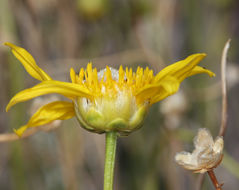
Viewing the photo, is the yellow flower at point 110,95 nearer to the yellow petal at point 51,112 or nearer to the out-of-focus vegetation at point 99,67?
the yellow petal at point 51,112

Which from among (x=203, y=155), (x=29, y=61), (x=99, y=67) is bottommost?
(x=203, y=155)

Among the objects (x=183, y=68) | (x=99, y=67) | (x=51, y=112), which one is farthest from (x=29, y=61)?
(x=99, y=67)

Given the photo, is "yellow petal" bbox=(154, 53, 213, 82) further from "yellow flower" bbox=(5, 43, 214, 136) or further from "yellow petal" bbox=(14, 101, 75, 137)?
"yellow petal" bbox=(14, 101, 75, 137)

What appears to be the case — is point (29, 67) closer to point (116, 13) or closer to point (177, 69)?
point (177, 69)

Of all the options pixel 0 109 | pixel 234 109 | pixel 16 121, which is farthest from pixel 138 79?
pixel 234 109

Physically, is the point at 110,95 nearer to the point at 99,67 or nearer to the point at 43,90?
the point at 43,90

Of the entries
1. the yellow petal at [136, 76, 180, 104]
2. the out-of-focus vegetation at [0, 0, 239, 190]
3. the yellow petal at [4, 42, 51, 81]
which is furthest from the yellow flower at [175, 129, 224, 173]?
the out-of-focus vegetation at [0, 0, 239, 190]
